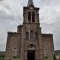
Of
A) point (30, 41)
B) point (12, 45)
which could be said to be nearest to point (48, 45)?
point (30, 41)

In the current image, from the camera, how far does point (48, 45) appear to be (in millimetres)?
37875

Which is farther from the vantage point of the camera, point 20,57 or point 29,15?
point 29,15

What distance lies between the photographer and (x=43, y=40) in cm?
3797

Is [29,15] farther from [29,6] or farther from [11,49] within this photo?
[11,49]

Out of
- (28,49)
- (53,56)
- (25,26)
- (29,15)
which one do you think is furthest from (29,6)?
(53,56)

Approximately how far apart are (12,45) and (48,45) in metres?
9.39

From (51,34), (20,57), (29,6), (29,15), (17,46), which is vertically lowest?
(20,57)

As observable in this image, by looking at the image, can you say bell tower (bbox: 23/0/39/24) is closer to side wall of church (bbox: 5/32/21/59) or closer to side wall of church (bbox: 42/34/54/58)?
side wall of church (bbox: 42/34/54/58)

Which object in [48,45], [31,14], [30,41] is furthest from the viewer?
[31,14]

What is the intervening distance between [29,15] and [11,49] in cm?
1030

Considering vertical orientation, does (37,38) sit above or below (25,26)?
below

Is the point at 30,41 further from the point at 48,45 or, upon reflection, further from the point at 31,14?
the point at 31,14

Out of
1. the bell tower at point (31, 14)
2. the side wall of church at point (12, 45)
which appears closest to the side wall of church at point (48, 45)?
the bell tower at point (31, 14)

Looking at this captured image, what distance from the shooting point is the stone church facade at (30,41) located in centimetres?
3619
